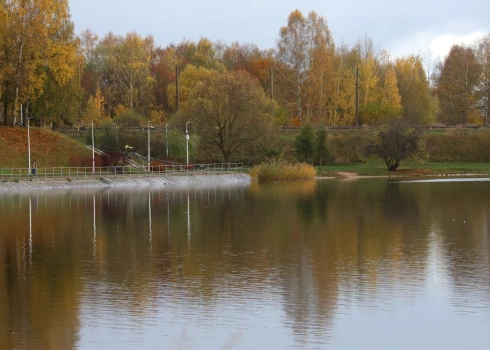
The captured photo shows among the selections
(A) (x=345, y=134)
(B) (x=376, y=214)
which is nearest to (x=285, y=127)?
(A) (x=345, y=134)

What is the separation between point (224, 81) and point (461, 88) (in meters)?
42.8

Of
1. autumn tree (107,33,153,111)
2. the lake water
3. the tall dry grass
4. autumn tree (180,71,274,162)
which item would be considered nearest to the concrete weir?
autumn tree (180,71,274,162)

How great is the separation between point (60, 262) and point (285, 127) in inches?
3058

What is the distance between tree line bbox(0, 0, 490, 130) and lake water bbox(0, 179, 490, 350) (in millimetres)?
40447

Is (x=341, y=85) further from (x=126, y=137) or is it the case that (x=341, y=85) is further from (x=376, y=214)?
(x=376, y=214)

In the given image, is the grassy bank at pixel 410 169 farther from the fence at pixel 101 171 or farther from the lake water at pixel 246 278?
the lake water at pixel 246 278

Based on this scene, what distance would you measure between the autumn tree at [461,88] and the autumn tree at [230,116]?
131 feet

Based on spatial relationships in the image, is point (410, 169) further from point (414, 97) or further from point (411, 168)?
point (414, 97)

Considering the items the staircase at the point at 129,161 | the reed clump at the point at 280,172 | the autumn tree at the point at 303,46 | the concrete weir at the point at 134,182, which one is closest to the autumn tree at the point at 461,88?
the autumn tree at the point at 303,46

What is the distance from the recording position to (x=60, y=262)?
27891 millimetres

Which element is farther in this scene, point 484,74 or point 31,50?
point 484,74

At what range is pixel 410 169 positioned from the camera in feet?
290

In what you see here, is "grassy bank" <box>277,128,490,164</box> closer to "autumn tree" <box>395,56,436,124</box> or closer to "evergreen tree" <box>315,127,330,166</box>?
"evergreen tree" <box>315,127,330,166</box>

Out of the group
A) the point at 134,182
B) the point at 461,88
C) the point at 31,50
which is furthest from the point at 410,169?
the point at 31,50
